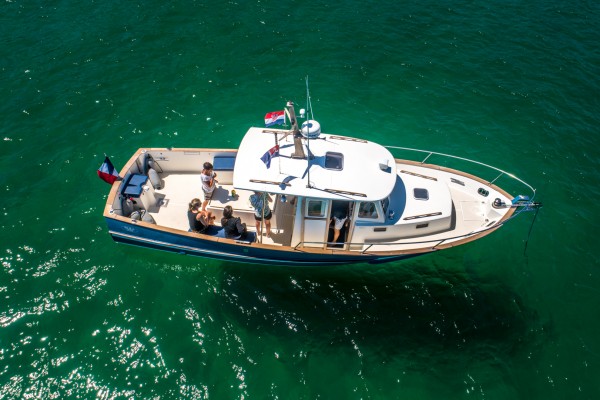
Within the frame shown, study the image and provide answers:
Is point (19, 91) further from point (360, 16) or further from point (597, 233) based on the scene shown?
point (597, 233)

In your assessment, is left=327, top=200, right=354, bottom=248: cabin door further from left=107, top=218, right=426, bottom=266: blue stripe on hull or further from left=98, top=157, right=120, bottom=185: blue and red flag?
left=98, top=157, right=120, bottom=185: blue and red flag

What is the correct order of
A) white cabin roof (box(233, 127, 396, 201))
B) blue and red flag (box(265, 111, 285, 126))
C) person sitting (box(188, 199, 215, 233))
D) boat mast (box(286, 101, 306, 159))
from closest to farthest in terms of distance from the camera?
blue and red flag (box(265, 111, 285, 126)) → white cabin roof (box(233, 127, 396, 201)) → boat mast (box(286, 101, 306, 159)) → person sitting (box(188, 199, 215, 233))

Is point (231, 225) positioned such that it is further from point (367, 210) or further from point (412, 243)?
point (412, 243)

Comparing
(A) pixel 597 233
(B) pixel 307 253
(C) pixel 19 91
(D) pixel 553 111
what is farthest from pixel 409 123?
(C) pixel 19 91

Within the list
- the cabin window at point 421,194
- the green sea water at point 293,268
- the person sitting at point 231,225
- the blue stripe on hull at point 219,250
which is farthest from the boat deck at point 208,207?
the cabin window at point 421,194

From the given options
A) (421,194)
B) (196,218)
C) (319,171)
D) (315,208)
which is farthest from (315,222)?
(196,218)

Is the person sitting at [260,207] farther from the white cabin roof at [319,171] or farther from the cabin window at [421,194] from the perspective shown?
the cabin window at [421,194]

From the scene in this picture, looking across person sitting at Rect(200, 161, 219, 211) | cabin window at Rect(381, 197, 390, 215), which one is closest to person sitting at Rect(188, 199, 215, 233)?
person sitting at Rect(200, 161, 219, 211)
